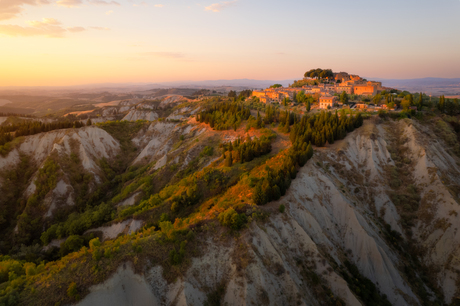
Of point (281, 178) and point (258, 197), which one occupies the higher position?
point (281, 178)

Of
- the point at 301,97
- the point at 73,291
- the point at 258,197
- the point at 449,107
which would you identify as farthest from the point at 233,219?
the point at 301,97

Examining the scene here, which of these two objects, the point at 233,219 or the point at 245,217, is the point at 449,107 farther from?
the point at 233,219

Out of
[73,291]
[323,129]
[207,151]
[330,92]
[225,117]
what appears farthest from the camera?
[330,92]

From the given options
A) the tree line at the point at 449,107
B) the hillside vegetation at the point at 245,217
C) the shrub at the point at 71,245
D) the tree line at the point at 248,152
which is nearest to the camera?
the hillside vegetation at the point at 245,217

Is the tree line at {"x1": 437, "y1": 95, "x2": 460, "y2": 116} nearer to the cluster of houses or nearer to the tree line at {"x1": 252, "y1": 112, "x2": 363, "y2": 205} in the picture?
the cluster of houses

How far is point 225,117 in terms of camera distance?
216 ft

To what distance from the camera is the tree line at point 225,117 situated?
6269 centimetres

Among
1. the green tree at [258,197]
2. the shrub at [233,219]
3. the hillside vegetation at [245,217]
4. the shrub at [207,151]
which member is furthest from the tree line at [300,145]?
the shrub at [207,151]

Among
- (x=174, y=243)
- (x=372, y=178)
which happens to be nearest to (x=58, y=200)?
(x=174, y=243)

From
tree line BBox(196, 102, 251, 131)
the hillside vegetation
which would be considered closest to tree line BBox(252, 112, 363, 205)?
the hillside vegetation

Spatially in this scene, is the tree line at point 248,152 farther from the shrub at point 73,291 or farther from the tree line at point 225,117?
the shrub at point 73,291

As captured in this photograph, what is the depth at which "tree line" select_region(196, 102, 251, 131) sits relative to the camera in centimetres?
6269

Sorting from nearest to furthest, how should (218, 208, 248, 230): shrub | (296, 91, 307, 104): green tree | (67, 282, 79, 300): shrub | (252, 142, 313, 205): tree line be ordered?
1. (67, 282, 79, 300): shrub
2. (218, 208, 248, 230): shrub
3. (252, 142, 313, 205): tree line
4. (296, 91, 307, 104): green tree

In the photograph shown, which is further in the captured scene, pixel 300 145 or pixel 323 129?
pixel 323 129
